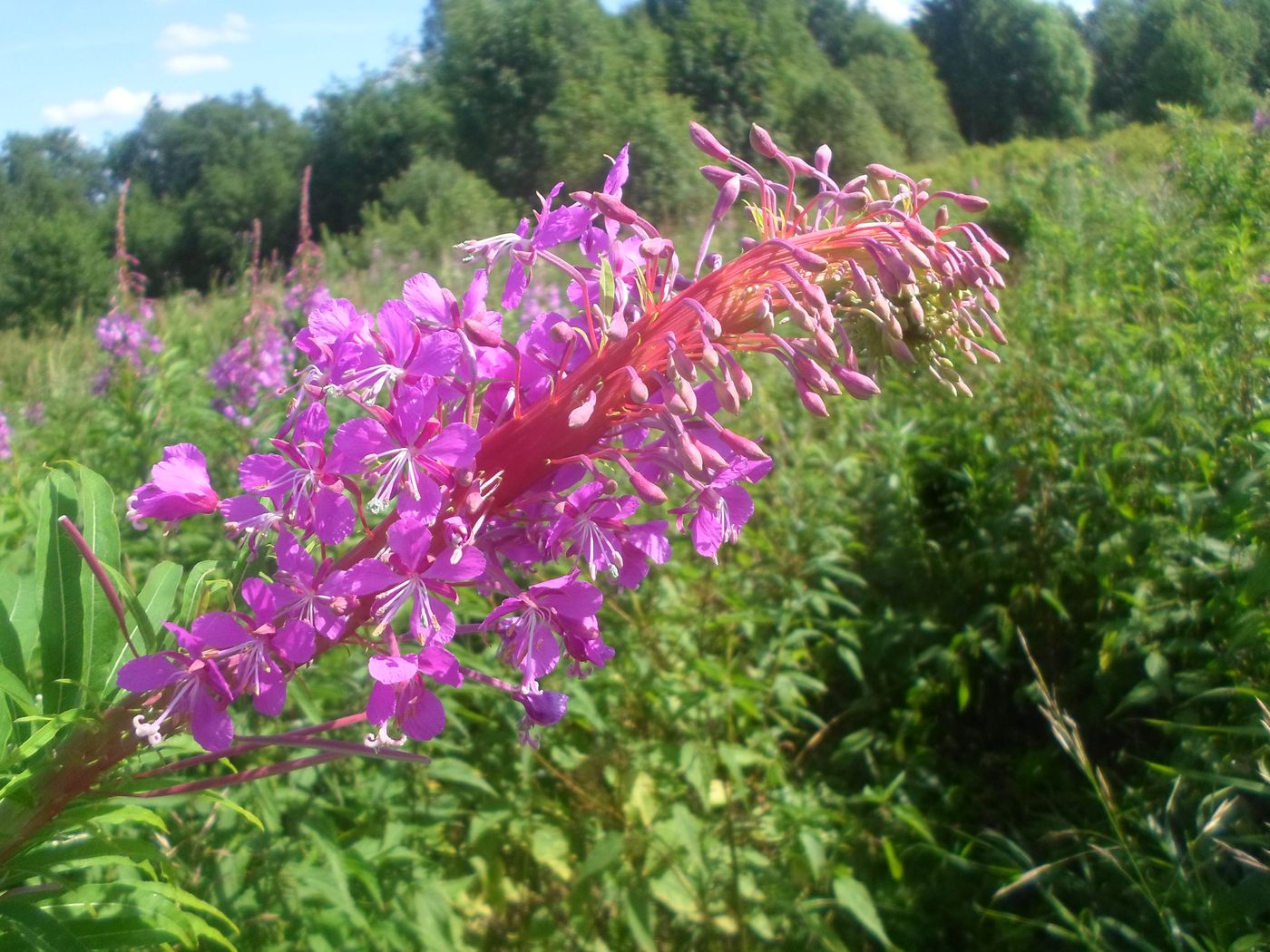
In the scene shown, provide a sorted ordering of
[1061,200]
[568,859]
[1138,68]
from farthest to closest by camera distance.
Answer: [1138,68]
[1061,200]
[568,859]

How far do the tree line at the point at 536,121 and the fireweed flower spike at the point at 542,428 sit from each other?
75.9 ft

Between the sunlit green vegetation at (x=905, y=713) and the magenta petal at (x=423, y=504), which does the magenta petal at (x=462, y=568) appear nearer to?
the magenta petal at (x=423, y=504)

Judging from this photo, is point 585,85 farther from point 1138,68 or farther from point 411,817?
point 411,817

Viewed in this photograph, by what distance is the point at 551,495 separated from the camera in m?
1.37

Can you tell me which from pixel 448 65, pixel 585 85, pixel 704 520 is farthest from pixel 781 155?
pixel 448 65

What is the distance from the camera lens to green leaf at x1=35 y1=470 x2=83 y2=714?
136cm

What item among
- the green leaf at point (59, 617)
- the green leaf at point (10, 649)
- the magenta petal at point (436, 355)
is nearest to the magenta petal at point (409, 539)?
the magenta petal at point (436, 355)

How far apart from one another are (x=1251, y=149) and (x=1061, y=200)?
17.2ft

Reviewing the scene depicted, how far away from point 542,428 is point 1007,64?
5338 centimetres

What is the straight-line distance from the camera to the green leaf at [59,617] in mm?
1359

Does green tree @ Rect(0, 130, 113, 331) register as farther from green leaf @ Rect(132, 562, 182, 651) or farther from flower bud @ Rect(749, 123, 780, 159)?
flower bud @ Rect(749, 123, 780, 159)

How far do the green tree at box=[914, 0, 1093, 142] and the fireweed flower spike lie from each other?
36830 mm

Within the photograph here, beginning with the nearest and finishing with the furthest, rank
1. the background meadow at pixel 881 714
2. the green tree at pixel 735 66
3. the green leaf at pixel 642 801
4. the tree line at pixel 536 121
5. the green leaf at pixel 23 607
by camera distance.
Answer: the green leaf at pixel 23 607, the background meadow at pixel 881 714, the green leaf at pixel 642 801, the tree line at pixel 536 121, the green tree at pixel 735 66

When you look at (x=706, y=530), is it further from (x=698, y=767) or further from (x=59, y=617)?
(x=698, y=767)
